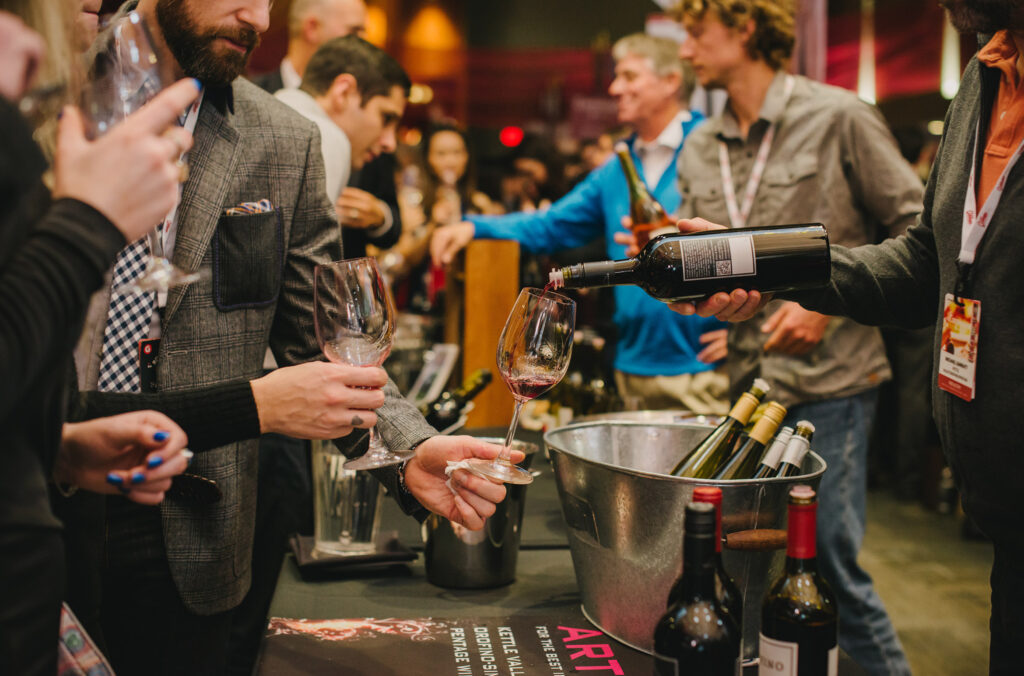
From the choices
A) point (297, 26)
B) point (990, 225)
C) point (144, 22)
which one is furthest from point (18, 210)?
point (297, 26)

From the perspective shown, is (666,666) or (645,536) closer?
(666,666)

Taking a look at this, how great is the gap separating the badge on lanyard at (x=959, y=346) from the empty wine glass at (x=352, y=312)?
776 mm

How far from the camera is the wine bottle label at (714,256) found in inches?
50.1

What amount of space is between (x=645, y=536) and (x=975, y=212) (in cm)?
65

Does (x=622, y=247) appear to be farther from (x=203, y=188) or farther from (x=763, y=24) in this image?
(x=203, y=188)

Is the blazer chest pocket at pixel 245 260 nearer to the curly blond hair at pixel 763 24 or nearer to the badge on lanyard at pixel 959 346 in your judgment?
the badge on lanyard at pixel 959 346

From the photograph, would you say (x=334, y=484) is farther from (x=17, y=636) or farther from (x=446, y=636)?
(x=17, y=636)

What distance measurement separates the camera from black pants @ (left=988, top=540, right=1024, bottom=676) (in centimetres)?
114

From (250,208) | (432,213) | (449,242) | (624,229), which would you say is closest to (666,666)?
(250,208)

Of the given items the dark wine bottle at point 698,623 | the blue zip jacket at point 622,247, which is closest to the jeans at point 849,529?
the blue zip jacket at point 622,247

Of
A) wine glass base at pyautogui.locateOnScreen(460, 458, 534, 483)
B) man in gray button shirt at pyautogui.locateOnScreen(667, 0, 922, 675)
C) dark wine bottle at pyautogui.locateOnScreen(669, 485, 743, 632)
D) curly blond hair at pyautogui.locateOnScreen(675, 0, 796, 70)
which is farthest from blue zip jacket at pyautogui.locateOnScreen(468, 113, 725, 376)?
dark wine bottle at pyautogui.locateOnScreen(669, 485, 743, 632)

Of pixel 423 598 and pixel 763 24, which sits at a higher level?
pixel 763 24

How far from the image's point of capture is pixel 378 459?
48.3 inches

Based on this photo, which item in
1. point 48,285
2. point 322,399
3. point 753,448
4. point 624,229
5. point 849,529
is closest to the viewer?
point 48,285
